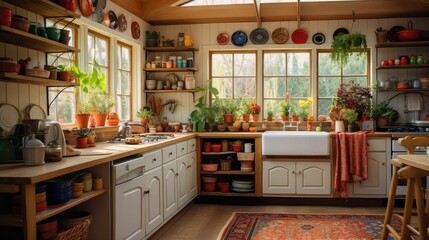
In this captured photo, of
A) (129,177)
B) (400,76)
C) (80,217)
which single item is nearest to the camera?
(80,217)

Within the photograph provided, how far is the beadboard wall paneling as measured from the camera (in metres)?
5.56

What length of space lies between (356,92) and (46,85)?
3.73m

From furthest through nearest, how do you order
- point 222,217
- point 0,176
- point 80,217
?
1. point 222,217
2. point 80,217
3. point 0,176

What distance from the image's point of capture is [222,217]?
15.2ft

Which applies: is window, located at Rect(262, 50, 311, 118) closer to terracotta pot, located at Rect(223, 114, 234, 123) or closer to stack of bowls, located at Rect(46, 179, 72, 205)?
Answer: terracotta pot, located at Rect(223, 114, 234, 123)

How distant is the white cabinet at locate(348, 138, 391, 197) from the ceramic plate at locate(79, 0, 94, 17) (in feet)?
11.2

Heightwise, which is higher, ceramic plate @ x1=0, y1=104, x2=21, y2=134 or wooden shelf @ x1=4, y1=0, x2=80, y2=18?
wooden shelf @ x1=4, y1=0, x2=80, y2=18

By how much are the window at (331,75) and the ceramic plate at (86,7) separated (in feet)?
10.2

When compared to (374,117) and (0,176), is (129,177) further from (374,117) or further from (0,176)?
(374,117)

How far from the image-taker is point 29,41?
9.62ft

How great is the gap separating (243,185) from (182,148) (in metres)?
1.03

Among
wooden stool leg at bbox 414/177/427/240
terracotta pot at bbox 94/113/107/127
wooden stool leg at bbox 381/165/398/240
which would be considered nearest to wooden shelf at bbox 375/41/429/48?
wooden stool leg at bbox 381/165/398/240


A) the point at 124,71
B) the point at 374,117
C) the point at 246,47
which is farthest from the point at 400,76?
the point at 124,71

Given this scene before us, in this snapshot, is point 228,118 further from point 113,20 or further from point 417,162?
point 417,162
